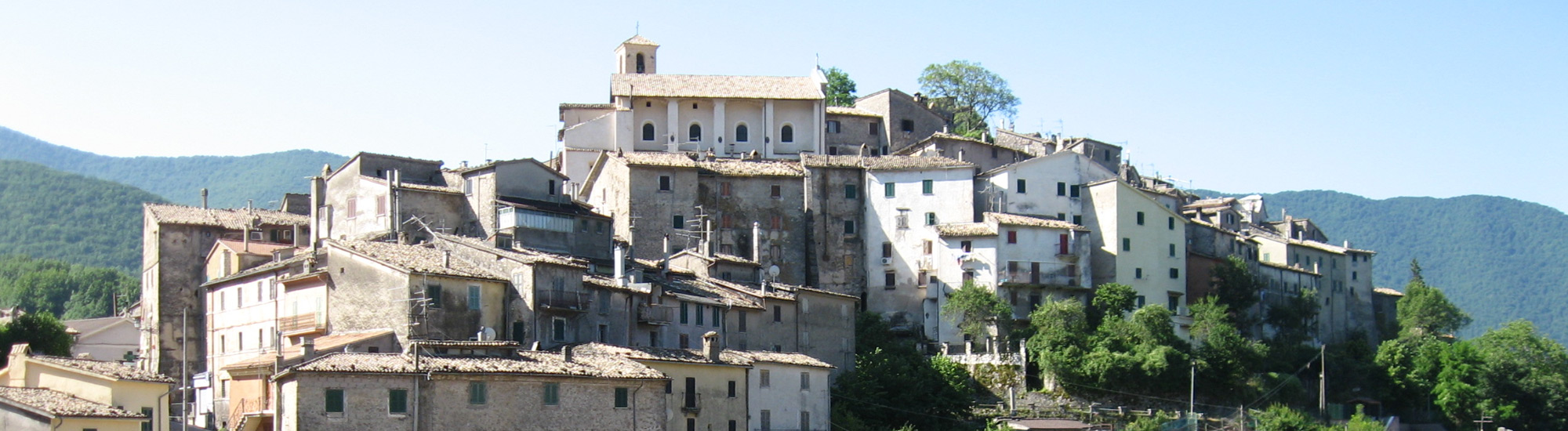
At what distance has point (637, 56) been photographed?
338 feet

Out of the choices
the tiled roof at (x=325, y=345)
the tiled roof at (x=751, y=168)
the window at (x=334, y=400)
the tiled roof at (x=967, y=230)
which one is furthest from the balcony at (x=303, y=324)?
the tiled roof at (x=967, y=230)

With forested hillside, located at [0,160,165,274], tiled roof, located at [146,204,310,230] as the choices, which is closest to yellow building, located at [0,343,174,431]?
tiled roof, located at [146,204,310,230]

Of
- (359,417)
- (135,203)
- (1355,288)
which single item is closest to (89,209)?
(135,203)

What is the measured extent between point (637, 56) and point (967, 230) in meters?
32.2

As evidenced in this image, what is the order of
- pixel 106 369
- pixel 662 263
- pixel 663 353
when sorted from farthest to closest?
1. pixel 662 263
2. pixel 663 353
3. pixel 106 369

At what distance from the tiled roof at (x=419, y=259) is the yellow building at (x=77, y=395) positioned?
24.2 feet

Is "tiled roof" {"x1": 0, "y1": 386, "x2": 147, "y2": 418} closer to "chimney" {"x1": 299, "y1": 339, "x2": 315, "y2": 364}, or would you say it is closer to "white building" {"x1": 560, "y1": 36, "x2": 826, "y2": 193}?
"chimney" {"x1": 299, "y1": 339, "x2": 315, "y2": 364}

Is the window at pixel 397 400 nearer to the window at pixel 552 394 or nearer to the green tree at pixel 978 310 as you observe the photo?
the window at pixel 552 394

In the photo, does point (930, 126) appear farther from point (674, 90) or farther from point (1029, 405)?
point (1029, 405)

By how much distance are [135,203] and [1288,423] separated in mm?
122280

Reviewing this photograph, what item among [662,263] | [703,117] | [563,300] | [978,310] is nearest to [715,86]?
[703,117]

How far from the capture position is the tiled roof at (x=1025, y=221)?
3039 inches

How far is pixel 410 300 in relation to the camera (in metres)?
50.9

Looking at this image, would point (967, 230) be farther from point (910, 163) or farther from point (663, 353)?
point (663, 353)
